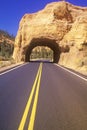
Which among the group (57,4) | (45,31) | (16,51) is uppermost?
(57,4)

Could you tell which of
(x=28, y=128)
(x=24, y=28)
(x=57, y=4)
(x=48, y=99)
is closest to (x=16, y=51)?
(x=24, y=28)

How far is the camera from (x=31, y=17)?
210ft

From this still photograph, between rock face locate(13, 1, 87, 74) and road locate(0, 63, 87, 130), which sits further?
rock face locate(13, 1, 87, 74)

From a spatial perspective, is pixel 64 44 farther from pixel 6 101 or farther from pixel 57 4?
pixel 6 101

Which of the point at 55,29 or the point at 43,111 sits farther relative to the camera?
the point at 55,29

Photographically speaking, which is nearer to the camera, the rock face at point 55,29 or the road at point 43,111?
the road at point 43,111

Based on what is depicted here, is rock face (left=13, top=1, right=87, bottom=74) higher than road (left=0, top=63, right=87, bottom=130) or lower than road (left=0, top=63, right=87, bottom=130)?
higher

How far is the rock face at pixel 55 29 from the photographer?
48781 millimetres

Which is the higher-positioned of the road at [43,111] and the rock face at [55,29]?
the rock face at [55,29]

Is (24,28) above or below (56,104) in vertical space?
above

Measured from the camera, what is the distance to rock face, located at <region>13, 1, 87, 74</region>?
48.8 metres

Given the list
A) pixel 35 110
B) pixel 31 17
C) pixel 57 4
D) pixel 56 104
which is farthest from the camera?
pixel 31 17

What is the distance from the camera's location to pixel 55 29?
54562 mm

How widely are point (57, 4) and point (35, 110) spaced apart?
52.9 meters
